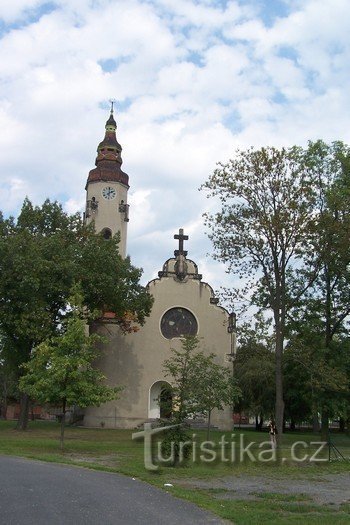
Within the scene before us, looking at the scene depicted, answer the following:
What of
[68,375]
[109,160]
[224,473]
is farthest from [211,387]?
[109,160]

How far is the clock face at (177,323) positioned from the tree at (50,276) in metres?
4.99

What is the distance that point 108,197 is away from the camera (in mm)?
49781

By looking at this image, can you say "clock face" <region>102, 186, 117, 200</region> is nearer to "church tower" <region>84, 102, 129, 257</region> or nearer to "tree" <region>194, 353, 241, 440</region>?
"church tower" <region>84, 102, 129, 257</region>

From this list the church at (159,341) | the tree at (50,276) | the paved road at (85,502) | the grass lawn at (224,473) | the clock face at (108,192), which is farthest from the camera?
the clock face at (108,192)

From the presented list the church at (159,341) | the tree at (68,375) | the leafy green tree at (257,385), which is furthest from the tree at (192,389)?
the leafy green tree at (257,385)

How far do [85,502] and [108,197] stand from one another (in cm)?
4076

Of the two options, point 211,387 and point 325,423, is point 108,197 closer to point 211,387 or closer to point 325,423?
point 211,387

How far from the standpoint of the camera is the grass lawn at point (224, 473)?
10.4 m

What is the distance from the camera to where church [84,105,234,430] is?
138 feet

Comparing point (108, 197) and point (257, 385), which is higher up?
point (108, 197)

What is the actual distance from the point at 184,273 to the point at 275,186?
20.6m

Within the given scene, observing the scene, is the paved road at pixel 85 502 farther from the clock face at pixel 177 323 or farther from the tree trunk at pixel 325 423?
the clock face at pixel 177 323

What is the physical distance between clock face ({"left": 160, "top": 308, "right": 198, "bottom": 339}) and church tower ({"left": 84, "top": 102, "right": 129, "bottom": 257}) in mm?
7884

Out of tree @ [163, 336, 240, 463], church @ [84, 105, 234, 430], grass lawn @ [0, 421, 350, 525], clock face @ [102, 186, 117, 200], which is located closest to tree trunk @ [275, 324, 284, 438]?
grass lawn @ [0, 421, 350, 525]
